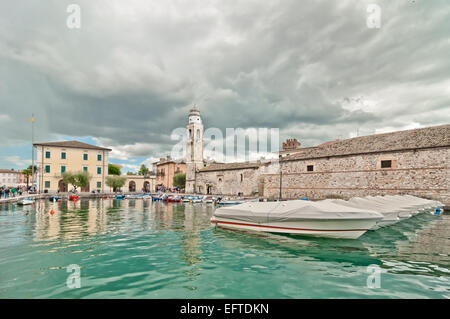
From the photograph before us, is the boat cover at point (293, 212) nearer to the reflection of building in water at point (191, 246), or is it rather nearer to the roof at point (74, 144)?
the reflection of building in water at point (191, 246)

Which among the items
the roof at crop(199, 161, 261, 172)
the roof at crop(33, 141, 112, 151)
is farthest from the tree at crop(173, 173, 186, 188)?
the roof at crop(33, 141, 112, 151)

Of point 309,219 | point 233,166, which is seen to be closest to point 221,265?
point 309,219

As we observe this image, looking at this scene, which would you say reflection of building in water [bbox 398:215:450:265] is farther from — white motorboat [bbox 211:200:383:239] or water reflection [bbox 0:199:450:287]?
white motorboat [bbox 211:200:383:239]

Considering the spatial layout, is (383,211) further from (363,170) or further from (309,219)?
(363,170)

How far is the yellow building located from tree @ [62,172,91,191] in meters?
2.92

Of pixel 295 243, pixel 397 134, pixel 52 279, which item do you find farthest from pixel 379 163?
pixel 52 279

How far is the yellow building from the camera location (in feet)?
145

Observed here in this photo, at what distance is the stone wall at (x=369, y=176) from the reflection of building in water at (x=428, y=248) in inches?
588

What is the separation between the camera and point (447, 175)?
70.5 feet

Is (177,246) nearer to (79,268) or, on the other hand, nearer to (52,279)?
(79,268)

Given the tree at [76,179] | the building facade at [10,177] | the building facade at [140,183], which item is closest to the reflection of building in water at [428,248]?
the tree at [76,179]

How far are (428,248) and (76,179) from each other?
50.9 meters
